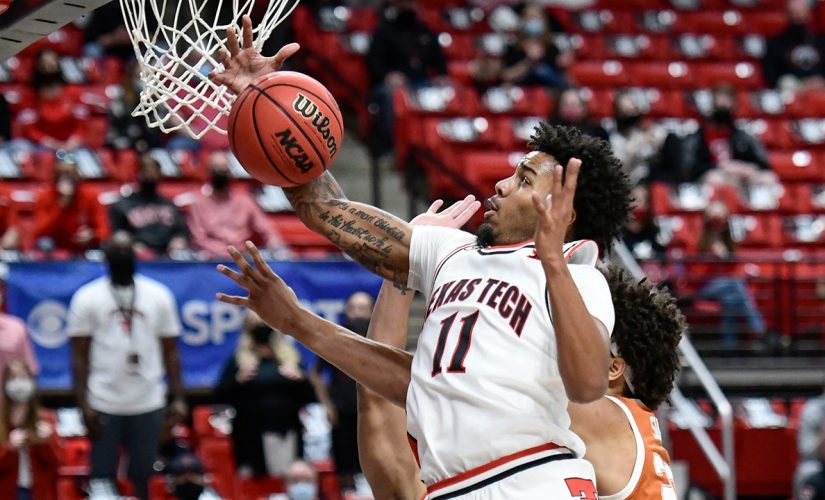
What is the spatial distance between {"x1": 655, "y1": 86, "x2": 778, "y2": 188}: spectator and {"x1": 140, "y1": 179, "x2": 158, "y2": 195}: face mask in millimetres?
4630

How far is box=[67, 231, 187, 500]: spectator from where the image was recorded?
28.2 feet

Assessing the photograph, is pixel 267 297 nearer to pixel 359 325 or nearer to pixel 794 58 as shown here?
pixel 359 325

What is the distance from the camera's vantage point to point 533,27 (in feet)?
47.9

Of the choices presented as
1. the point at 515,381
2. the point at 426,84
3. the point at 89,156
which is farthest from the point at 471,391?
the point at 426,84

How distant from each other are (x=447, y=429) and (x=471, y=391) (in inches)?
5.3

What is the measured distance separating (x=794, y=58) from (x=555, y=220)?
1249cm

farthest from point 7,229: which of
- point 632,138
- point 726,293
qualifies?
point 632,138

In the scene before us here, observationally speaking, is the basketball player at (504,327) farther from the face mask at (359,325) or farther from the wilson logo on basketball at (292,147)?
the face mask at (359,325)

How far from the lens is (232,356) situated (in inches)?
364

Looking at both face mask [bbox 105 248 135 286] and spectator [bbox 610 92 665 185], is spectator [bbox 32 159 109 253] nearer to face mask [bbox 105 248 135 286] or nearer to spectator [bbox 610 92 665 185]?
face mask [bbox 105 248 135 286]

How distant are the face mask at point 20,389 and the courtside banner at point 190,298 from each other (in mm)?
992

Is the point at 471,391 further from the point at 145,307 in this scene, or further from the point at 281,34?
the point at 281,34

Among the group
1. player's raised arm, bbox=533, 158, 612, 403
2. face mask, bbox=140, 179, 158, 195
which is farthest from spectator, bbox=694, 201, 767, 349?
player's raised arm, bbox=533, 158, 612, 403

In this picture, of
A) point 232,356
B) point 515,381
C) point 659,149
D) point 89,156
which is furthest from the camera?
point 659,149
